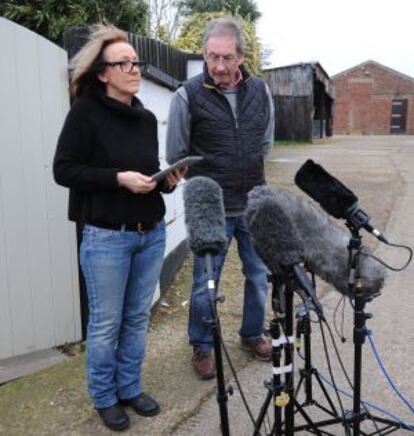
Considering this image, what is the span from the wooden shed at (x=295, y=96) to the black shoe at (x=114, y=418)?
21172 mm

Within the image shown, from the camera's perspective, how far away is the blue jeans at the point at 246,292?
3.58 metres

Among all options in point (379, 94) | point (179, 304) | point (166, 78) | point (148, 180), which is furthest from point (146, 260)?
point (379, 94)

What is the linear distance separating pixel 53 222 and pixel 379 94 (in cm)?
5034

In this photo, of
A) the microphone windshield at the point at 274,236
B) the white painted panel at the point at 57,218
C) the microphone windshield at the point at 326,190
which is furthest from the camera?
the white painted panel at the point at 57,218

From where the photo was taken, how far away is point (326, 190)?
244 centimetres

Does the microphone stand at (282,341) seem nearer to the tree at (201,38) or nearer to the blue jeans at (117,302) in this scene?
the blue jeans at (117,302)

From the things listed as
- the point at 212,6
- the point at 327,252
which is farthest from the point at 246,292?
the point at 212,6

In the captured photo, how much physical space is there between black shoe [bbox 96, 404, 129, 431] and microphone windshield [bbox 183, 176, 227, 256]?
131cm

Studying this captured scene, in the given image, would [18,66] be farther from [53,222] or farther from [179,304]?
[179,304]

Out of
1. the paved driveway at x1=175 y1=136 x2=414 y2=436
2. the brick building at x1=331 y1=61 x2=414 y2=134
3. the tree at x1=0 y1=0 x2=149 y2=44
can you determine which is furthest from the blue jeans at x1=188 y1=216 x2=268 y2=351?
the brick building at x1=331 y1=61 x2=414 y2=134

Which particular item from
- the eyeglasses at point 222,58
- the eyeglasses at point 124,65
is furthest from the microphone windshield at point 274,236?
the eyeglasses at point 222,58

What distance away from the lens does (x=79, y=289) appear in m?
4.11

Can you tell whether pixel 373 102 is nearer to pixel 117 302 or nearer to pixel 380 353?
pixel 380 353

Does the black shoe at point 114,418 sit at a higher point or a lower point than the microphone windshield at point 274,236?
lower
